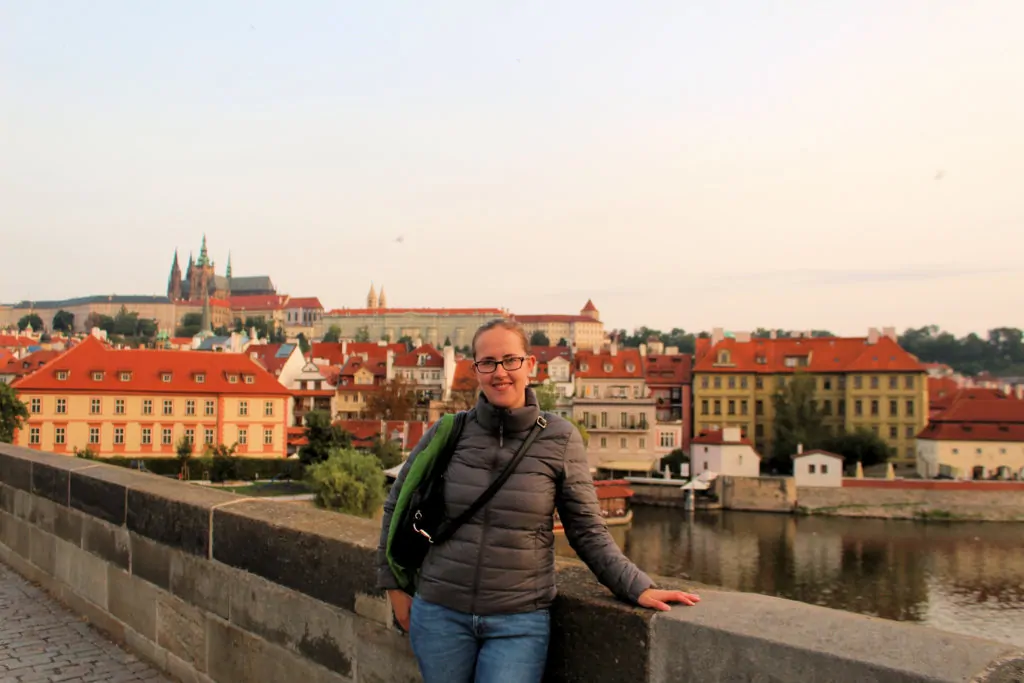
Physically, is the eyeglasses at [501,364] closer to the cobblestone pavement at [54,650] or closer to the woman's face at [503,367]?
the woman's face at [503,367]

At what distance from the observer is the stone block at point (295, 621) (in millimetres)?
3516

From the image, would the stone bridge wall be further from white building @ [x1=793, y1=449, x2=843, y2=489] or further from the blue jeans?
white building @ [x1=793, y1=449, x2=843, y2=489]

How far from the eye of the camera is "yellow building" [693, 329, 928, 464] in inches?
2525

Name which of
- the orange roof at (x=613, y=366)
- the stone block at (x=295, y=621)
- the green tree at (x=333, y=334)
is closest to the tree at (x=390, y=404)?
the orange roof at (x=613, y=366)

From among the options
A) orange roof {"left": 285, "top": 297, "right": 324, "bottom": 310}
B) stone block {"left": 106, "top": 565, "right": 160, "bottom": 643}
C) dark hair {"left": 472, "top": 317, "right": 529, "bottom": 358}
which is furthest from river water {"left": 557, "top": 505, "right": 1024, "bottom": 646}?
orange roof {"left": 285, "top": 297, "right": 324, "bottom": 310}

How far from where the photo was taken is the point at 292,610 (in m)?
3.78

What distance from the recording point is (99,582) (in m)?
5.42

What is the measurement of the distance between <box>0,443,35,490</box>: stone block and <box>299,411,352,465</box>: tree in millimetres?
40039

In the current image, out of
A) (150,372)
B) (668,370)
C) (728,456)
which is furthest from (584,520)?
(668,370)

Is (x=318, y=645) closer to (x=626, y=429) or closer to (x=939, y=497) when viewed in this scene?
(x=939, y=497)

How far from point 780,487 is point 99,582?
5180cm

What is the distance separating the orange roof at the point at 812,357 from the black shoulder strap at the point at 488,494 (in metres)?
66.4

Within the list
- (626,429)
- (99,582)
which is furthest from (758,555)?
(99,582)

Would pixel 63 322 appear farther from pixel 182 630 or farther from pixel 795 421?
pixel 182 630
